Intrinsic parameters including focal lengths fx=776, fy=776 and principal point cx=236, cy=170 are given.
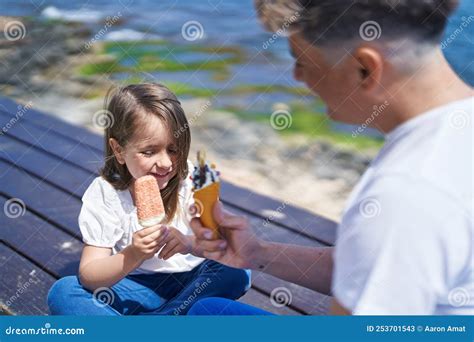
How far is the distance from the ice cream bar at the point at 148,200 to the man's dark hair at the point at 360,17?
1.69ft

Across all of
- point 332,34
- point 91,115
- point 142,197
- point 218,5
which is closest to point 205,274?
point 142,197

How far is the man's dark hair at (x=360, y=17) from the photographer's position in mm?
1077

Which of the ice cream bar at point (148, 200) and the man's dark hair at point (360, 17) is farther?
the ice cream bar at point (148, 200)

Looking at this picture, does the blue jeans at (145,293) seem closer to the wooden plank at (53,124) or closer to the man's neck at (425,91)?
the wooden plank at (53,124)

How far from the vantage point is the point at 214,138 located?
1.70 m

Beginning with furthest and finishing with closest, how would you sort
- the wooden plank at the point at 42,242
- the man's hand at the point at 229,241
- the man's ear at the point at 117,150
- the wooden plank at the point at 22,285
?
1. the wooden plank at the point at 42,242
2. the wooden plank at the point at 22,285
3. the man's ear at the point at 117,150
4. the man's hand at the point at 229,241

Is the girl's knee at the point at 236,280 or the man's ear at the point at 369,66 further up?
the man's ear at the point at 369,66

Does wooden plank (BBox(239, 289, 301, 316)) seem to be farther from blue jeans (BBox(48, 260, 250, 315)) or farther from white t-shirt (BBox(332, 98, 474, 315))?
white t-shirt (BBox(332, 98, 474, 315))

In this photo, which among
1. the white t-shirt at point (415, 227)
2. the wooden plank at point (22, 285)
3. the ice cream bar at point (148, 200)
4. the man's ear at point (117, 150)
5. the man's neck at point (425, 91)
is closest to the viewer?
the white t-shirt at point (415, 227)

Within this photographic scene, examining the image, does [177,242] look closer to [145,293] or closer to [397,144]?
Answer: [145,293]

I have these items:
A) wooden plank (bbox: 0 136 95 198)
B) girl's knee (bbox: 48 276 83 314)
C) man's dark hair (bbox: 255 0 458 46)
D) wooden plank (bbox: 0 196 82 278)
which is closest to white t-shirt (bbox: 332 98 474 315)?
Answer: man's dark hair (bbox: 255 0 458 46)

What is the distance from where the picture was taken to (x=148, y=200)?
1552 millimetres

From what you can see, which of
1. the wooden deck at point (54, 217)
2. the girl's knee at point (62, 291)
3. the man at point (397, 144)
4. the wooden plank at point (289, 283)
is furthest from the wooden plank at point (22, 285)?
the man at point (397, 144)

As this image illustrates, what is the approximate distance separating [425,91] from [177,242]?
2.38 ft
